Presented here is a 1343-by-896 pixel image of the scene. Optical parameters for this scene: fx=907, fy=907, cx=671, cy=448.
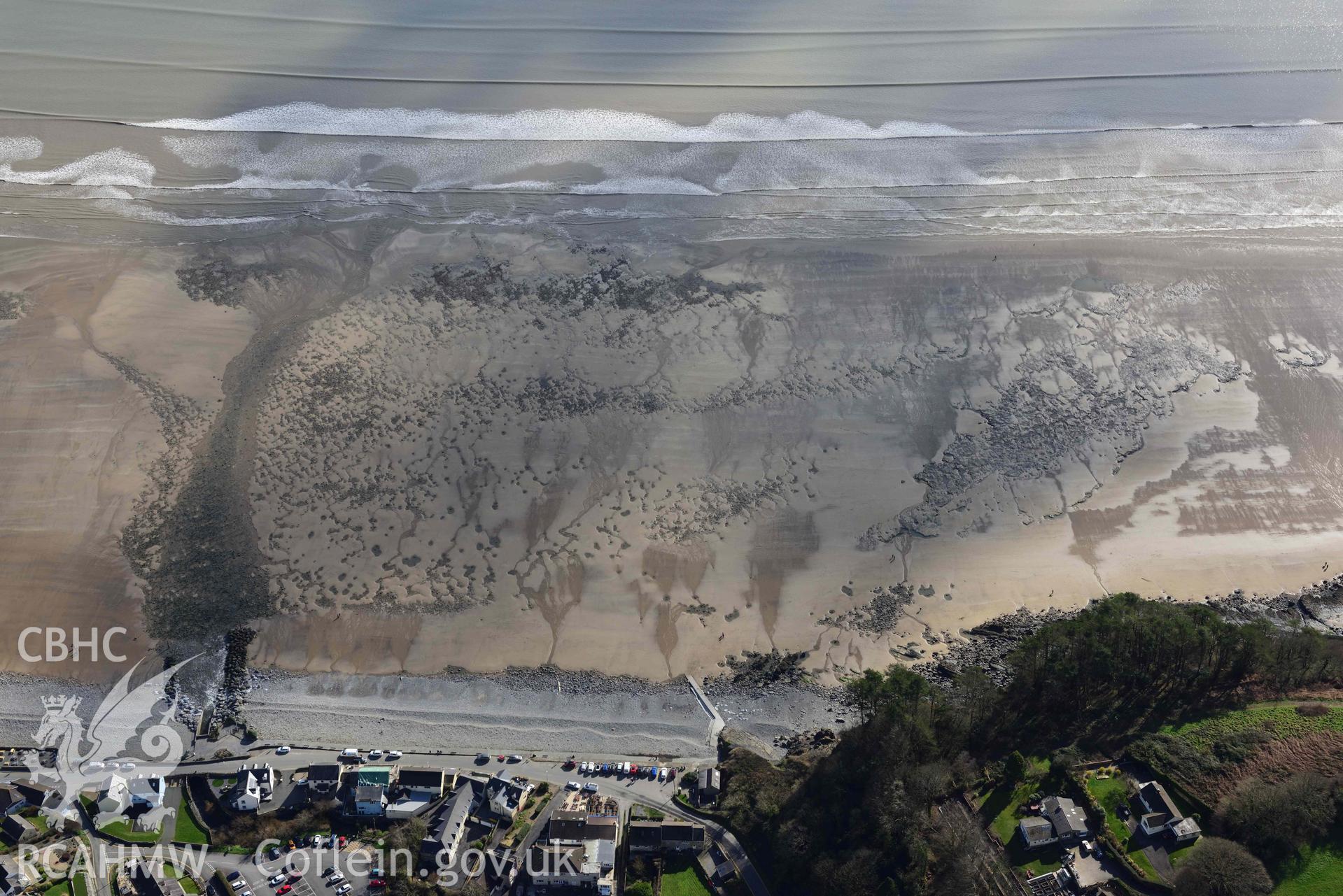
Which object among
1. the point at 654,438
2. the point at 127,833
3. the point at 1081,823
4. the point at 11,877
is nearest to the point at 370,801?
the point at 127,833

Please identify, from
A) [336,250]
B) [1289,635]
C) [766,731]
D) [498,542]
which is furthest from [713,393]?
[1289,635]

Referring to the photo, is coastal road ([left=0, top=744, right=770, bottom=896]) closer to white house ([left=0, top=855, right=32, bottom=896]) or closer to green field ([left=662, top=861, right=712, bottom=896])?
green field ([left=662, top=861, right=712, bottom=896])

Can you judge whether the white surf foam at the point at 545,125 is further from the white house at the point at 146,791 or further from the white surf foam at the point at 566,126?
the white house at the point at 146,791

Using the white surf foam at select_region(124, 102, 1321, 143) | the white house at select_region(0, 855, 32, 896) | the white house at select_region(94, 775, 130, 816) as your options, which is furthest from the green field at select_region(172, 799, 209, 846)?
the white surf foam at select_region(124, 102, 1321, 143)

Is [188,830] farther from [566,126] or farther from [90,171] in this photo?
[566,126]

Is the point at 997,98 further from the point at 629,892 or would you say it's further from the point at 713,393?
the point at 629,892

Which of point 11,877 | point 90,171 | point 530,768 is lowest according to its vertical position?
point 11,877

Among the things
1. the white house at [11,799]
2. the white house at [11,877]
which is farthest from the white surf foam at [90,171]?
the white house at [11,877]
